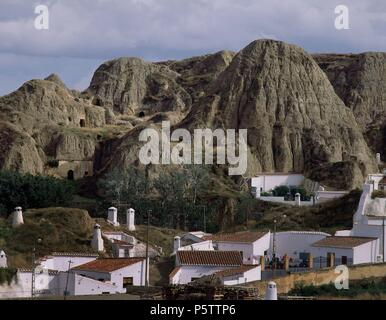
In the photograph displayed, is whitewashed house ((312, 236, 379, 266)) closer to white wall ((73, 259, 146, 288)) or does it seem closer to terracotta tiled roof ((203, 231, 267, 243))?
terracotta tiled roof ((203, 231, 267, 243))

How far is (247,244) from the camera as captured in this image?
4347 centimetres

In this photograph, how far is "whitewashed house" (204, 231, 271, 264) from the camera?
43.2 metres

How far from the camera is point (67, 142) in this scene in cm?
9662

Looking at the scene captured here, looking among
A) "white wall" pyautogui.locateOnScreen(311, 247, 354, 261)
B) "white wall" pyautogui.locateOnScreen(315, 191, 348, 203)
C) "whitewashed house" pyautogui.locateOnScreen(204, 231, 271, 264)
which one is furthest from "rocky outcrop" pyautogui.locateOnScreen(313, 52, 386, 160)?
"white wall" pyautogui.locateOnScreen(311, 247, 354, 261)

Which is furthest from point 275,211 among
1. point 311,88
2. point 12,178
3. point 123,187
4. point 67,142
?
point 67,142

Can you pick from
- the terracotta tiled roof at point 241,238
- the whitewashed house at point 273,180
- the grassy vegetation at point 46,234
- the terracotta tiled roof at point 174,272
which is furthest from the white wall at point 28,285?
the whitewashed house at point 273,180

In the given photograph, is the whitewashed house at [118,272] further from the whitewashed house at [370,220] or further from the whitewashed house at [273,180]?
the whitewashed house at [273,180]

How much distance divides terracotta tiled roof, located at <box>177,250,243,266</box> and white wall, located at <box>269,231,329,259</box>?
568 cm

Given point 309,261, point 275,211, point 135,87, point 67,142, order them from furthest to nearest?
point 135,87
point 67,142
point 275,211
point 309,261

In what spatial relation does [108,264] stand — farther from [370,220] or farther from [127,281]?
[370,220]

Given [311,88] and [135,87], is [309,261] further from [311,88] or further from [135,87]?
[135,87]

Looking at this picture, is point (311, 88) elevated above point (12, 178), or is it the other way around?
point (311, 88)
